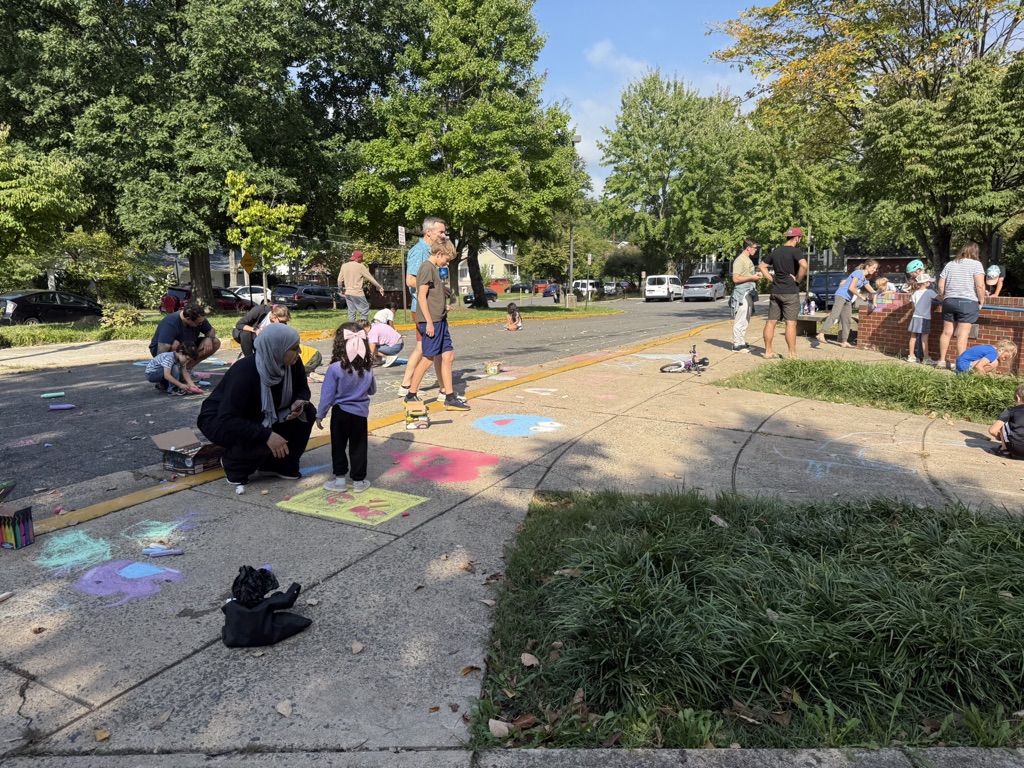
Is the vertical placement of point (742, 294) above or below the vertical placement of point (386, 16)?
below

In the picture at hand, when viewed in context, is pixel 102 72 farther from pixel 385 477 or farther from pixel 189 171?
pixel 385 477

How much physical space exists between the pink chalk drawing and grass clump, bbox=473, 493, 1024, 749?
62.3 inches

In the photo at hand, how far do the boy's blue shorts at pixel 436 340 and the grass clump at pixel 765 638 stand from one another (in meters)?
3.46

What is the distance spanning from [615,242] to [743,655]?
7997 cm

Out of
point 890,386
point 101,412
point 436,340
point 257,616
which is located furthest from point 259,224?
point 257,616

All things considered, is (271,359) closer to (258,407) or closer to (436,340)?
(258,407)

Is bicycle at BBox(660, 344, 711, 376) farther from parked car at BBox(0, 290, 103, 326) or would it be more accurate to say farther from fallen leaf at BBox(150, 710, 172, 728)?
parked car at BBox(0, 290, 103, 326)

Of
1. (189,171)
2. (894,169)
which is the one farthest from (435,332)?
(189,171)

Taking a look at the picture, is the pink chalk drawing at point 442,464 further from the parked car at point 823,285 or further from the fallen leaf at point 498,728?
the parked car at point 823,285

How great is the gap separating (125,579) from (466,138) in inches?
891

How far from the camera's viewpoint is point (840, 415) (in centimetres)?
690

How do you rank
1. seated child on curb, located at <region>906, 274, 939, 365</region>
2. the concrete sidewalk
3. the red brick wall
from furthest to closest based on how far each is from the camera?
seated child on curb, located at <region>906, 274, 939, 365</region> < the red brick wall < the concrete sidewalk

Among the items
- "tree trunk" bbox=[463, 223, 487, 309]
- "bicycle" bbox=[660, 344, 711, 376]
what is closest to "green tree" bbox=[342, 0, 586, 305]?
"tree trunk" bbox=[463, 223, 487, 309]

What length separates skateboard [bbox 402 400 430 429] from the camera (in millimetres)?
6379
